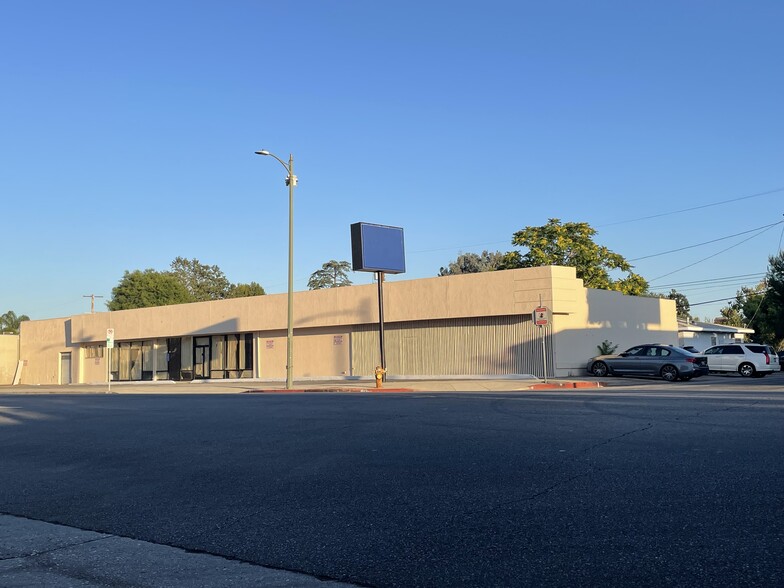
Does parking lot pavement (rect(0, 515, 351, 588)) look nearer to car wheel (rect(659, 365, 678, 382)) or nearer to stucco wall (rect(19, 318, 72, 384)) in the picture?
car wheel (rect(659, 365, 678, 382))

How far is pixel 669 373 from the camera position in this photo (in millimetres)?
31016

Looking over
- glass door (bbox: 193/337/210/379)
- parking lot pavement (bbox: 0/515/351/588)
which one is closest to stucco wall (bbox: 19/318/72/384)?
glass door (bbox: 193/337/210/379)

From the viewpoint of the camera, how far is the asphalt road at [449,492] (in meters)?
5.11

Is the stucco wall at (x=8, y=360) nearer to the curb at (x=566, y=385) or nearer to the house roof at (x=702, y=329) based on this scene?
the curb at (x=566, y=385)

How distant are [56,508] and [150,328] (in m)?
45.5

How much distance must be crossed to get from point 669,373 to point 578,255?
26444 millimetres

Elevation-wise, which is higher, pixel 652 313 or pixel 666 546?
pixel 652 313

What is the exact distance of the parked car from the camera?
30.8m

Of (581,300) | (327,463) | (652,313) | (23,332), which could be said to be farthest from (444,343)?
(23,332)

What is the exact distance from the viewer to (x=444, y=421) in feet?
43.6

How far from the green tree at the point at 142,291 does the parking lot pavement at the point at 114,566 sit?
8121 centimetres

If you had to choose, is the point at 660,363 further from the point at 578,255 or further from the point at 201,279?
the point at 201,279

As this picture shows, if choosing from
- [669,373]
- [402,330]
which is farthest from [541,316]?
[402,330]

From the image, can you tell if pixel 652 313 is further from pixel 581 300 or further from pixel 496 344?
pixel 496 344
